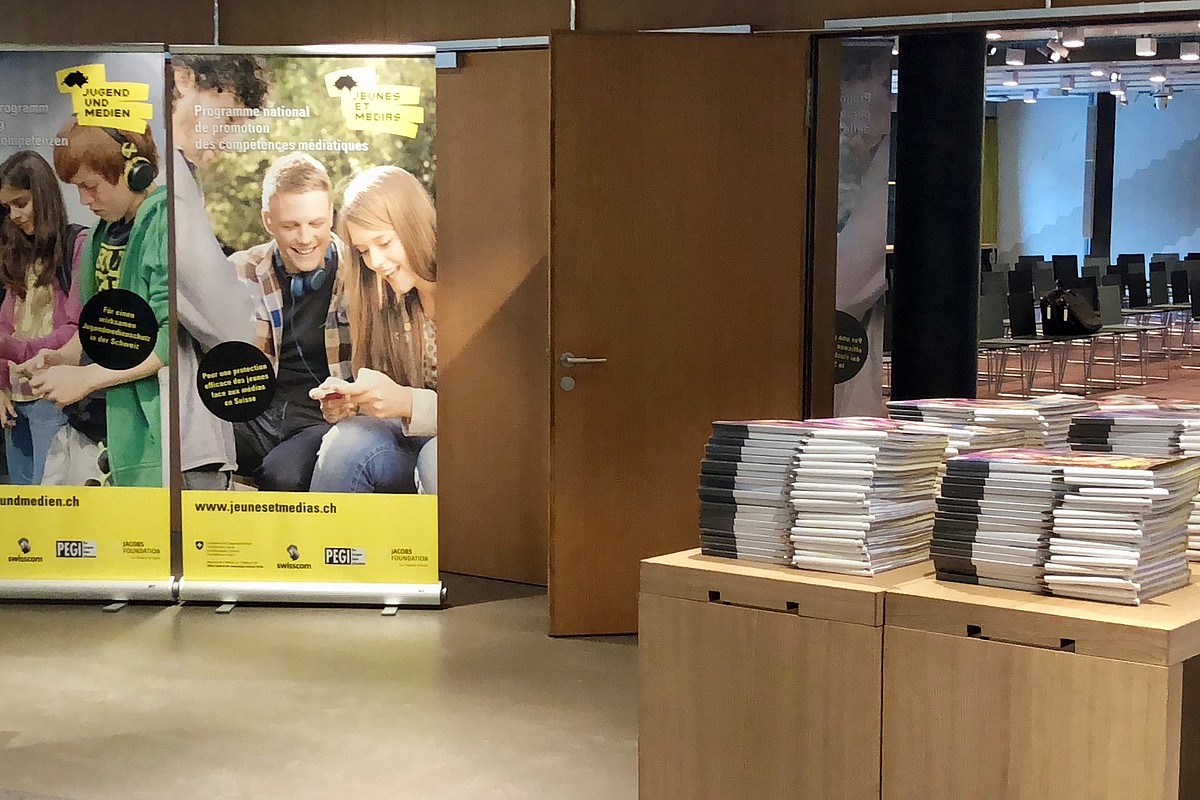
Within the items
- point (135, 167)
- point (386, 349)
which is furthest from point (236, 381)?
point (135, 167)

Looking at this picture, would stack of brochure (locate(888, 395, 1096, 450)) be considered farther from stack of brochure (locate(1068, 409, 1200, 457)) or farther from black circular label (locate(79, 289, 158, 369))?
black circular label (locate(79, 289, 158, 369))

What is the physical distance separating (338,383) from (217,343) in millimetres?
574

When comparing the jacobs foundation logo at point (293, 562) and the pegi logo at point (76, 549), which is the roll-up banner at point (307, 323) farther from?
the pegi logo at point (76, 549)

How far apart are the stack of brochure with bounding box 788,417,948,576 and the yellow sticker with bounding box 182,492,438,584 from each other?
10.9ft

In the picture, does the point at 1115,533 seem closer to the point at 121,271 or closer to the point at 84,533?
the point at 121,271

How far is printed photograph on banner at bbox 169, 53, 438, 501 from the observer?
5742 mm

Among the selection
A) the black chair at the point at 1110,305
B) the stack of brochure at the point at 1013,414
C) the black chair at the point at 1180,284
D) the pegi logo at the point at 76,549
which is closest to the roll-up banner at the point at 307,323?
the pegi logo at the point at 76,549

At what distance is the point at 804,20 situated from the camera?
5.65 m

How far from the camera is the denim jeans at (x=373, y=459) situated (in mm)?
5848

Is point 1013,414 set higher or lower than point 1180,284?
lower

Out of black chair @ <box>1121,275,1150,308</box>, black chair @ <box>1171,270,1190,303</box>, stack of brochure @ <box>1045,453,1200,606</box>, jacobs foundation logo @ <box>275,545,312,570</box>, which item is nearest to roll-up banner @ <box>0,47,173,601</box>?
jacobs foundation logo @ <box>275,545,312,570</box>

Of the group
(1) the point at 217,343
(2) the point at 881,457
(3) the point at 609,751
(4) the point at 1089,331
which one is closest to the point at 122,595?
(1) the point at 217,343

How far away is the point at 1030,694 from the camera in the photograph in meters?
2.40

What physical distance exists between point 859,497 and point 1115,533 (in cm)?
49
